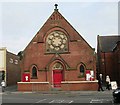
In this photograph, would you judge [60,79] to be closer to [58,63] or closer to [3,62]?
[58,63]

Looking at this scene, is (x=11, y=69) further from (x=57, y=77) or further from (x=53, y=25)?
(x=53, y=25)

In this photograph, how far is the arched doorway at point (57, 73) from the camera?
1631 inches

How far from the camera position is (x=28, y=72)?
42.3m

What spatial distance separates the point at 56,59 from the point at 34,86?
16.1 feet

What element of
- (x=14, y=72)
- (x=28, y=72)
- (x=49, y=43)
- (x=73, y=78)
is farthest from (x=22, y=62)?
(x=14, y=72)

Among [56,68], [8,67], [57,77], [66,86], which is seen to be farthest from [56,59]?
[8,67]

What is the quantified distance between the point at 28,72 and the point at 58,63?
14.9 ft

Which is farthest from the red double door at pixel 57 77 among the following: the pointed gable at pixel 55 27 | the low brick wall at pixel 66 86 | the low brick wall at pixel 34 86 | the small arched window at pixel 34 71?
the pointed gable at pixel 55 27

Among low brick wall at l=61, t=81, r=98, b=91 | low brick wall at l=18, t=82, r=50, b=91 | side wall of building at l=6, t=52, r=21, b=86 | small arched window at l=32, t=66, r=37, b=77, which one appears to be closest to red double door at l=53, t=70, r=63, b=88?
low brick wall at l=18, t=82, r=50, b=91

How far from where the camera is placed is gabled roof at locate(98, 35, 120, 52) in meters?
59.6

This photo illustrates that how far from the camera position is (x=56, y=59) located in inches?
1642

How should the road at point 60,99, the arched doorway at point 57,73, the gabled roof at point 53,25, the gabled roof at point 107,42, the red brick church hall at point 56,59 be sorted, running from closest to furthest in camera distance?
the road at point 60,99 → the red brick church hall at point 56,59 → the arched doorway at point 57,73 → the gabled roof at point 53,25 → the gabled roof at point 107,42

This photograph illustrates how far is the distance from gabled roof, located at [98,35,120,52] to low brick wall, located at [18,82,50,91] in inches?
873

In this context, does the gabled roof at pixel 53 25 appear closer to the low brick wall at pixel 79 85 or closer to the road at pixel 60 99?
the low brick wall at pixel 79 85
